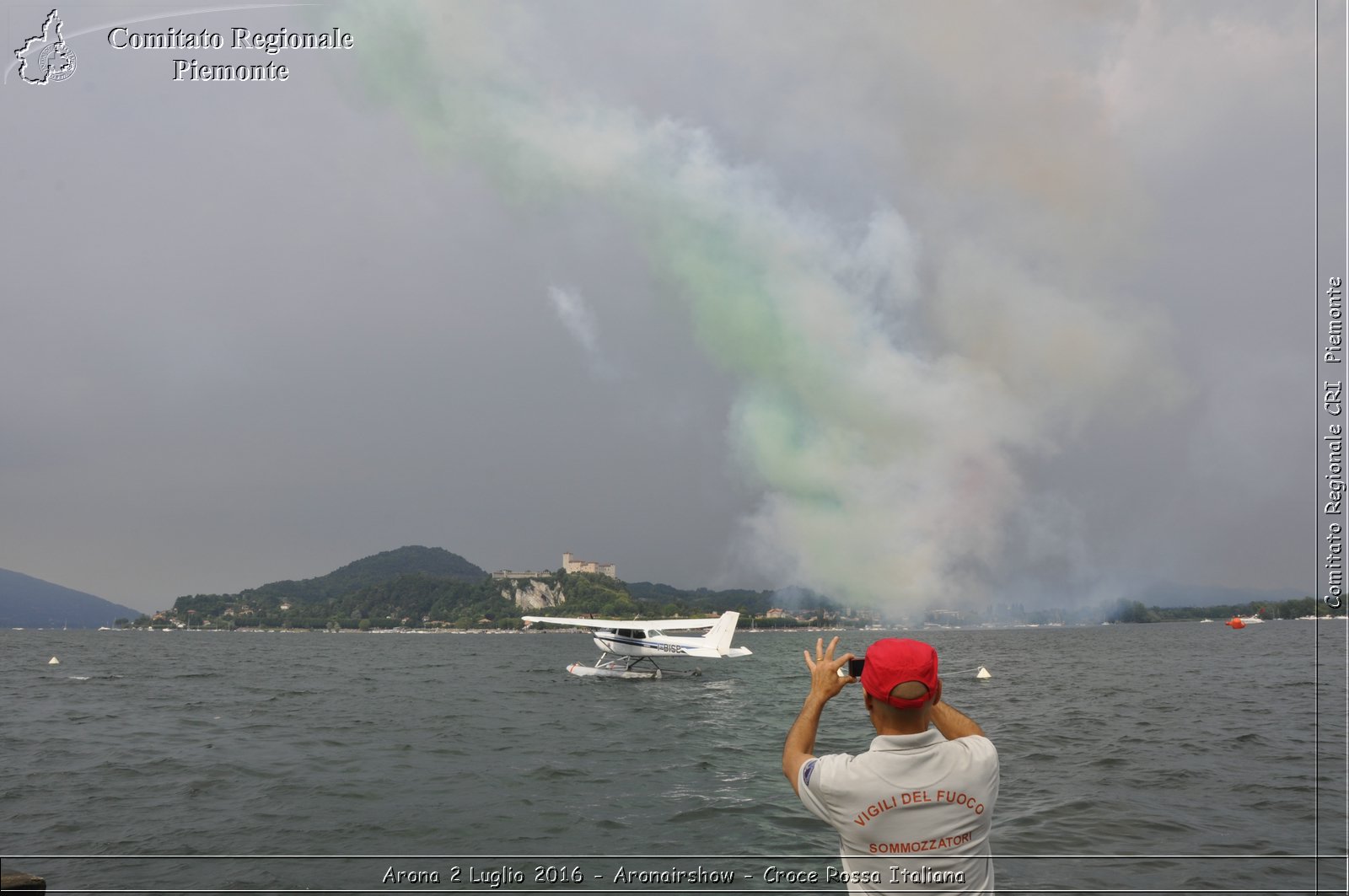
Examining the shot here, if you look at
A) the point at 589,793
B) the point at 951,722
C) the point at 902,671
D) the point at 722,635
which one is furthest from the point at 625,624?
the point at 902,671

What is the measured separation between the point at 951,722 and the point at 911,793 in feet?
2.69

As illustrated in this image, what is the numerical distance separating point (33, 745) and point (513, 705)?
15.6 metres

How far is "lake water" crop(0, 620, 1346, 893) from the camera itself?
1043cm

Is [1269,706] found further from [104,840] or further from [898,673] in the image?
[104,840]

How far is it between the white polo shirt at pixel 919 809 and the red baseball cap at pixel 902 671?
0.18 metres

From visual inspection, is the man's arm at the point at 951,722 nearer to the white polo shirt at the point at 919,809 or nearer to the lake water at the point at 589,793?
the white polo shirt at the point at 919,809

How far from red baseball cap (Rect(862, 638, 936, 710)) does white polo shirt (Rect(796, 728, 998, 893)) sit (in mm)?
178

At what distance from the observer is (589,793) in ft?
49.7

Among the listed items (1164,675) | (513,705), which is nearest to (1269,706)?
A: (1164,675)

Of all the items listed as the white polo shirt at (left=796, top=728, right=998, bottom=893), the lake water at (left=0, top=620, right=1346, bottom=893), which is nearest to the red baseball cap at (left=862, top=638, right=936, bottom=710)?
the white polo shirt at (left=796, top=728, right=998, bottom=893)

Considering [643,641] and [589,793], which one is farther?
[643,641]

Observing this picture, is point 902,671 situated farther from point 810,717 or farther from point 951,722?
point 951,722

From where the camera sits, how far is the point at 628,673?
4791 centimetres

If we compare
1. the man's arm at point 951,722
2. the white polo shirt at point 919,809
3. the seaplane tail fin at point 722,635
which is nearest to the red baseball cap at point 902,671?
the white polo shirt at point 919,809
